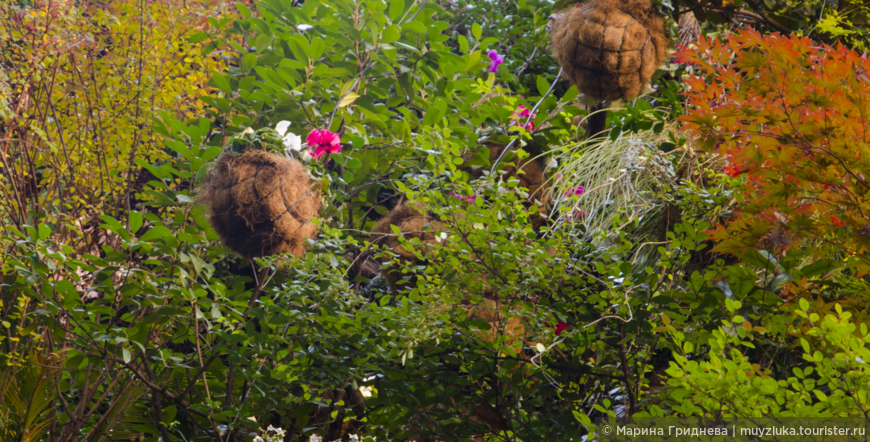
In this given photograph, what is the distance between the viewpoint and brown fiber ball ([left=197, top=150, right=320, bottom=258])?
156 cm

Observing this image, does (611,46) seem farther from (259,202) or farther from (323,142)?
(259,202)

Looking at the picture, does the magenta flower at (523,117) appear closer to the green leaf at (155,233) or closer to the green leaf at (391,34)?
the green leaf at (391,34)

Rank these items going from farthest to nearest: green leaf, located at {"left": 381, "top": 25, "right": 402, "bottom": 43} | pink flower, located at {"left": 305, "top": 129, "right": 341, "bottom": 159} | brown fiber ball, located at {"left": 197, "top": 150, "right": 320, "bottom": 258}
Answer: green leaf, located at {"left": 381, "top": 25, "right": 402, "bottom": 43} → pink flower, located at {"left": 305, "top": 129, "right": 341, "bottom": 159} → brown fiber ball, located at {"left": 197, "top": 150, "right": 320, "bottom": 258}

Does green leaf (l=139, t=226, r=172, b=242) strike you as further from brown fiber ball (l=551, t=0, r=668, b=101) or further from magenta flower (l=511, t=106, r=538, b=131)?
brown fiber ball (l=551, t=0, r=668, b=101)

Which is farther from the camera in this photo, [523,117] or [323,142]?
[523,117]

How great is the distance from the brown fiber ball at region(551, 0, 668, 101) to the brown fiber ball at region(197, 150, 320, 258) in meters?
0.92

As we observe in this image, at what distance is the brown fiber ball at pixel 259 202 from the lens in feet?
5.10

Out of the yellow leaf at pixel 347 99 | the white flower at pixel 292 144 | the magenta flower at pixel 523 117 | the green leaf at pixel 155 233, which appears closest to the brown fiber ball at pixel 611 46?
the magenta flower at pixel 523 117

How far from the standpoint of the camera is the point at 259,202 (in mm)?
1555

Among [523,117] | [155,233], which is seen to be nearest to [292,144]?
[155,233]

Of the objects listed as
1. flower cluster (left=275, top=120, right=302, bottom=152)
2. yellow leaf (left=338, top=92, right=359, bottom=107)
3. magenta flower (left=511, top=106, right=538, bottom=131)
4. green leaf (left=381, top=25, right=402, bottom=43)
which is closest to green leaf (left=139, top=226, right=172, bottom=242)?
flower cluster (left=275, top=120, right=302, bottom=152)

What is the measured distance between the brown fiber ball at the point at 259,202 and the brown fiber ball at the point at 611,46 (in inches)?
36.3

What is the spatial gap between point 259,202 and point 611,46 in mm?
1131

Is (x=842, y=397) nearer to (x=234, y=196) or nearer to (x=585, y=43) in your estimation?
(x=585, y=43)
